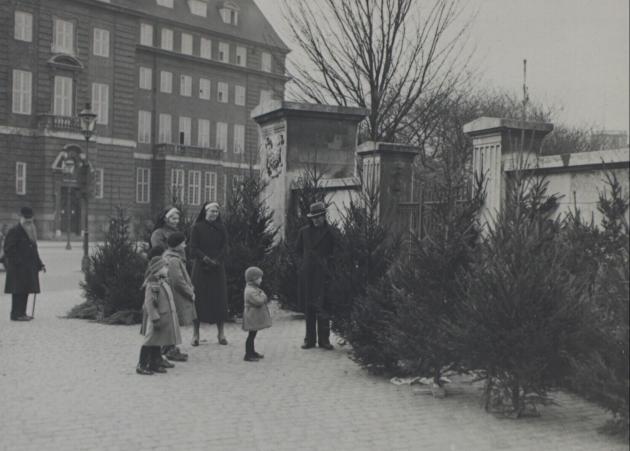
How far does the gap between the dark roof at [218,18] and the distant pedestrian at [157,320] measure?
1888 inches

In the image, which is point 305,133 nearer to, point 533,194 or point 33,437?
point 533,194

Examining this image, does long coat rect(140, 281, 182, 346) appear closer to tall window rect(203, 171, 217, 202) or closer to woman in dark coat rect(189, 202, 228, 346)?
woman in dark coat rect(189, 202, 228, 346)

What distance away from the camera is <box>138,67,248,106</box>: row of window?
2184 inches

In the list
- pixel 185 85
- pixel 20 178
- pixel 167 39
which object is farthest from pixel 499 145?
pixel 185 85

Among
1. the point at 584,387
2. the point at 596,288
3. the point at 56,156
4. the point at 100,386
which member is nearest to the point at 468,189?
the point at 596,288

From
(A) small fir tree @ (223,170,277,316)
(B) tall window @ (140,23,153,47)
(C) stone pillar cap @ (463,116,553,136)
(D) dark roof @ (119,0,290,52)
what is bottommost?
(A) small fir tree @ (223,170,277,316)

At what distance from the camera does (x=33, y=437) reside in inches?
207

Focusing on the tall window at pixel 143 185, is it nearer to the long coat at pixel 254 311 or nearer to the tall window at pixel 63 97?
the tall window at pixel 63 97

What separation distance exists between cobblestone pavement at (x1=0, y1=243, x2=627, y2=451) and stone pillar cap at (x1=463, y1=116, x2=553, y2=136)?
11.2 ft

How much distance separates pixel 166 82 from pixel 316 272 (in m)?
50.5

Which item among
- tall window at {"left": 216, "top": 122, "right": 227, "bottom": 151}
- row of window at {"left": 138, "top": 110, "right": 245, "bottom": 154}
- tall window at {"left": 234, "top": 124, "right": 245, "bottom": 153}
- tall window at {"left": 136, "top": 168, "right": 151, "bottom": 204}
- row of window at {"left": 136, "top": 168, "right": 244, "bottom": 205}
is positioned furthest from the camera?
tall window at {"left": 234, "top": 124, "right": 245, "bottom": 153}

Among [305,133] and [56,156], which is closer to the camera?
Answer: [305,133]

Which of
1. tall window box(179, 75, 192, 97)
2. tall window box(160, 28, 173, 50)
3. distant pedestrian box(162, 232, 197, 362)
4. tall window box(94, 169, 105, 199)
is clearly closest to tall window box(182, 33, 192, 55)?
tall window box(160, 28, 173, 50)

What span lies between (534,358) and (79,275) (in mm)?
17705
